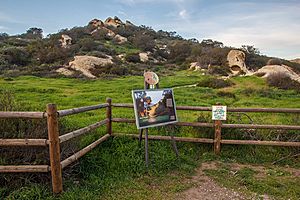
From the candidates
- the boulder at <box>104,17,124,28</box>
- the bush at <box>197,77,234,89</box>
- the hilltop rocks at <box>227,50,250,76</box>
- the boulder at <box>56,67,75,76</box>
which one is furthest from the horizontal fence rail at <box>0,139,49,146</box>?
the boulder at <box>104,17,124,28</box>

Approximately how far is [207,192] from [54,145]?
271cm

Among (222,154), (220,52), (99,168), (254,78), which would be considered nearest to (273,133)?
(222,154)

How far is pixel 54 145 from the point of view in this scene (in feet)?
14.3

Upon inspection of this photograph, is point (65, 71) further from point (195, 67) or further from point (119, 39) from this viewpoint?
point (119, 39)

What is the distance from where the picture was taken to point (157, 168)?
5887 mm

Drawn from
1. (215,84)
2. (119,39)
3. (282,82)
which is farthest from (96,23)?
(282,82)

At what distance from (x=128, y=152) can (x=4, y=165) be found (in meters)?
2.59

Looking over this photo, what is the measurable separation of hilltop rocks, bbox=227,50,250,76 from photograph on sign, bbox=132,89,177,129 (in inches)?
996

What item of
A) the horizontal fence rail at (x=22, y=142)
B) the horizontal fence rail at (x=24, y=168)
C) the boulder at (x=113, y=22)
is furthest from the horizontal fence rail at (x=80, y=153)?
the boulder at (x=113, y=22)

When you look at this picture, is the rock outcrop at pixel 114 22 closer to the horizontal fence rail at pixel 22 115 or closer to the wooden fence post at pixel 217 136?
the wooden fence post at pixel 217 136

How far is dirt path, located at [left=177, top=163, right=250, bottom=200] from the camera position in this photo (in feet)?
15.9

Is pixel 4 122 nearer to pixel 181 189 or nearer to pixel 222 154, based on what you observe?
pixel 181 189

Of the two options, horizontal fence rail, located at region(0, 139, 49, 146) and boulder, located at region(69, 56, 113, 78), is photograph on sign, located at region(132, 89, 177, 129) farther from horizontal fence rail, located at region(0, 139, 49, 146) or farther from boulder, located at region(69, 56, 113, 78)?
boulder, located at region(69, 56, 113, 78)

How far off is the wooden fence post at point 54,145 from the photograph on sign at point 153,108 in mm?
1849
